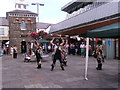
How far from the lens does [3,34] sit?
3306cm

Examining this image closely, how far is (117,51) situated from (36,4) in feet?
105

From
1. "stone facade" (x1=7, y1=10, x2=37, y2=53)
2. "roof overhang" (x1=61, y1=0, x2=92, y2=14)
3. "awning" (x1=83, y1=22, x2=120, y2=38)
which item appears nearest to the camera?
"awning" (x1=83, y1=22, x2=120, y2=38)

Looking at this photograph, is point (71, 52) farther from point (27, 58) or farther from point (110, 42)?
point (27, 58)

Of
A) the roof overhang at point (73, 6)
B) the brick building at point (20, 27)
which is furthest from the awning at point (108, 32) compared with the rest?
the brick building at point (20, 27)

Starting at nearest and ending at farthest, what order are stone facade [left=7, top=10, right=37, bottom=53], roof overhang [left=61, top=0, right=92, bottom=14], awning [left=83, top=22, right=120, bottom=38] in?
awning [left=83, top=22, right=120, bottom=38], roof overhang [left=61, top=0, right=92, bottom=14], stone facade [left=7, top=10, right=37, bottom=53]

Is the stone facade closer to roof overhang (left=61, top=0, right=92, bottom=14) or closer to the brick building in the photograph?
the brick building

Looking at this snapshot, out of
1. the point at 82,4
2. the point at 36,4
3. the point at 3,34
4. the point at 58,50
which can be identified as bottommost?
the point at 58,50

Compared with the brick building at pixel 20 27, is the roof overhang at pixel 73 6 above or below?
above

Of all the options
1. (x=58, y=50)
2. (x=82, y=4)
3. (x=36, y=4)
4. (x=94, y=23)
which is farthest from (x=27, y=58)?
(x=36, y=4)

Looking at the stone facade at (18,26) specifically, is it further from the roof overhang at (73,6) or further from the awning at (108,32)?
the awning at (108,32)

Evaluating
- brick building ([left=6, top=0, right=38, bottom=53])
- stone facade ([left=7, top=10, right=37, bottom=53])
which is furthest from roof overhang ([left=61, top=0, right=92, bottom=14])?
stone facade ([left=7, top=10, right=37, bottom=53])

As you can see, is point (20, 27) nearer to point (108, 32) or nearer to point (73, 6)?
point (73, 6)

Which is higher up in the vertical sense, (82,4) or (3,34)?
(82,4)

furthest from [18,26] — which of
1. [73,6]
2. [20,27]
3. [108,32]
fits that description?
[108,32]
